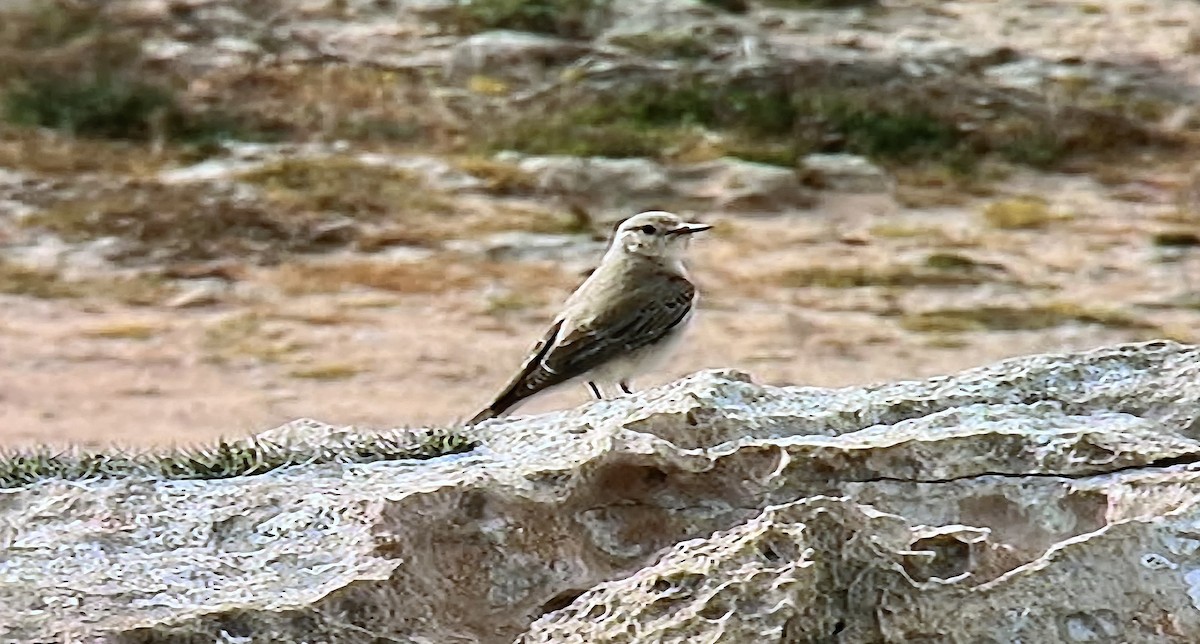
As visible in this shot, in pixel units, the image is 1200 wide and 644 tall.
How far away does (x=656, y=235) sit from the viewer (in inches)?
241

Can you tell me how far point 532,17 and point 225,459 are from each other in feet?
38.2

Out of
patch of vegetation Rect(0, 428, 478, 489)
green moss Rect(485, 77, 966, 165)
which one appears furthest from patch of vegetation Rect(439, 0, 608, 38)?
patch of vegetation Rect(0, 428, 478, 489)

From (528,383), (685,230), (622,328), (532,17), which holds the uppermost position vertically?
(685,230)

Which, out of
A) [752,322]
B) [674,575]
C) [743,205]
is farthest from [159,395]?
[674,575]

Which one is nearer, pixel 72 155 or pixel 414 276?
pixel 414 276

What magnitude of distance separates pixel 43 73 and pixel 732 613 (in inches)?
457

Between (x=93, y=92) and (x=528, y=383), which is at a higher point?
(x=528, y=383)

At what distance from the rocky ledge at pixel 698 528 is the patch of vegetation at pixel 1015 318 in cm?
570

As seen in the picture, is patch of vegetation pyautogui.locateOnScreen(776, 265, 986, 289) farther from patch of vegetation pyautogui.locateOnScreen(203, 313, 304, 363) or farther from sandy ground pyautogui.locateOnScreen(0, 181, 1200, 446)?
patch of vegetation pyautogui.locateOnScreen(203, 313, 304, 363)

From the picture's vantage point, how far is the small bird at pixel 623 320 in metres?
5.84

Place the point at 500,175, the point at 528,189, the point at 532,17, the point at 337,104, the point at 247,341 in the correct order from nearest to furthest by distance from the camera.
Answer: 1. the point at 247,341
2. the point at 528,189
3. the point at 500,175
4. the point at 337,104
5. the point at 532,17

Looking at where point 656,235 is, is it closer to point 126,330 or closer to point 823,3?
point 126,330

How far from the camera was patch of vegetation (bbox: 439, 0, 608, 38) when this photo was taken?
15008 millimetres

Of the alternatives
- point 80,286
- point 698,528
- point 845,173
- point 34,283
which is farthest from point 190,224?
point 698,528
